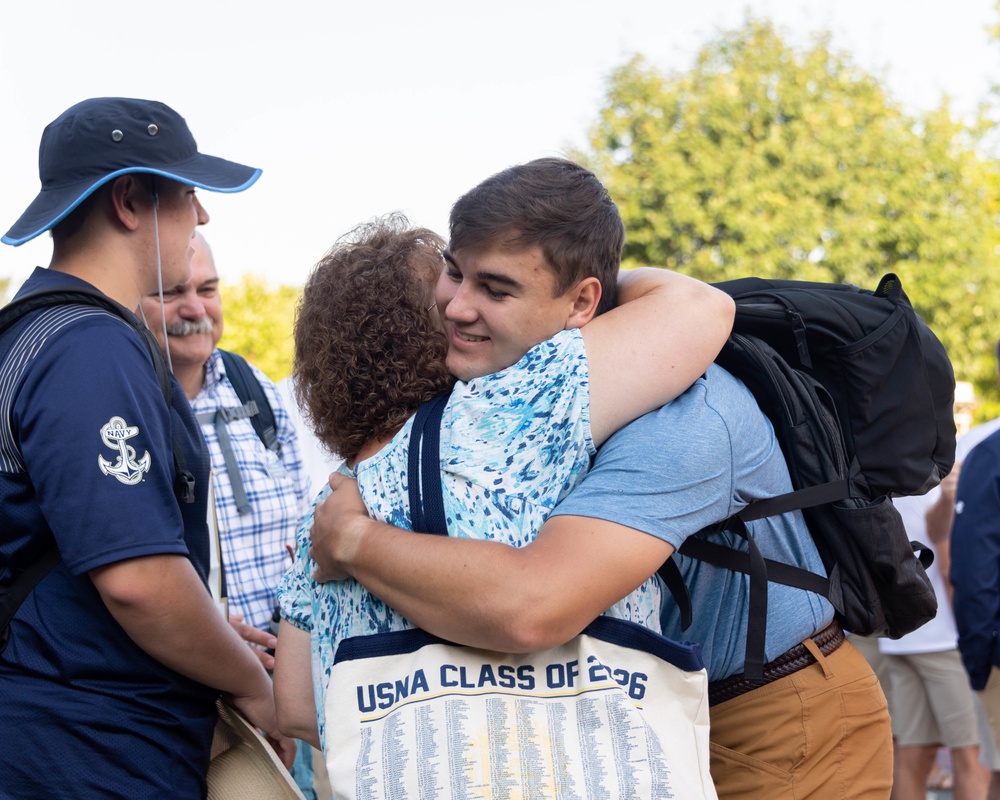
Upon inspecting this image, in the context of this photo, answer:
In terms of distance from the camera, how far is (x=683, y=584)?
198 cm

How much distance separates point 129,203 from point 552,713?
1.45 meters

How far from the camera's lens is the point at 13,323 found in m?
2.06

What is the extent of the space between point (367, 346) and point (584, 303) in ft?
1.42

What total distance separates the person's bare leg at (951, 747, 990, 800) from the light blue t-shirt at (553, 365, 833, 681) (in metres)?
4.13

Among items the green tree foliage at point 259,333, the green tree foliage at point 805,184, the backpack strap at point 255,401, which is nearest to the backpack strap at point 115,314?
the backpack strap at point 255,401

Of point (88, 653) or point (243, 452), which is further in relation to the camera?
point (243, 452)

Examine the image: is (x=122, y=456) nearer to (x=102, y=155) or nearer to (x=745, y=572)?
(x=102, y=155)

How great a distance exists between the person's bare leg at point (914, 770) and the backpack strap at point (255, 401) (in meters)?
3.89

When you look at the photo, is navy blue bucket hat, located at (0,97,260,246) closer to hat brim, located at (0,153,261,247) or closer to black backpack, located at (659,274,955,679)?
hat brim, located at (0,153,261,247)

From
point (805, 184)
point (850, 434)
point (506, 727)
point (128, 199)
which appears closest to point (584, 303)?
point (850, 434)

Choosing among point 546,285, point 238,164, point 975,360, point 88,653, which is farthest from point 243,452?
point 975,360

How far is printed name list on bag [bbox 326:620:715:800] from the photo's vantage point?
1620 mm

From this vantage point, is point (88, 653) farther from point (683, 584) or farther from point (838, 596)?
point (838, 596)

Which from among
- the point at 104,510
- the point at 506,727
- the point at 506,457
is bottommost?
the point at 506,727
